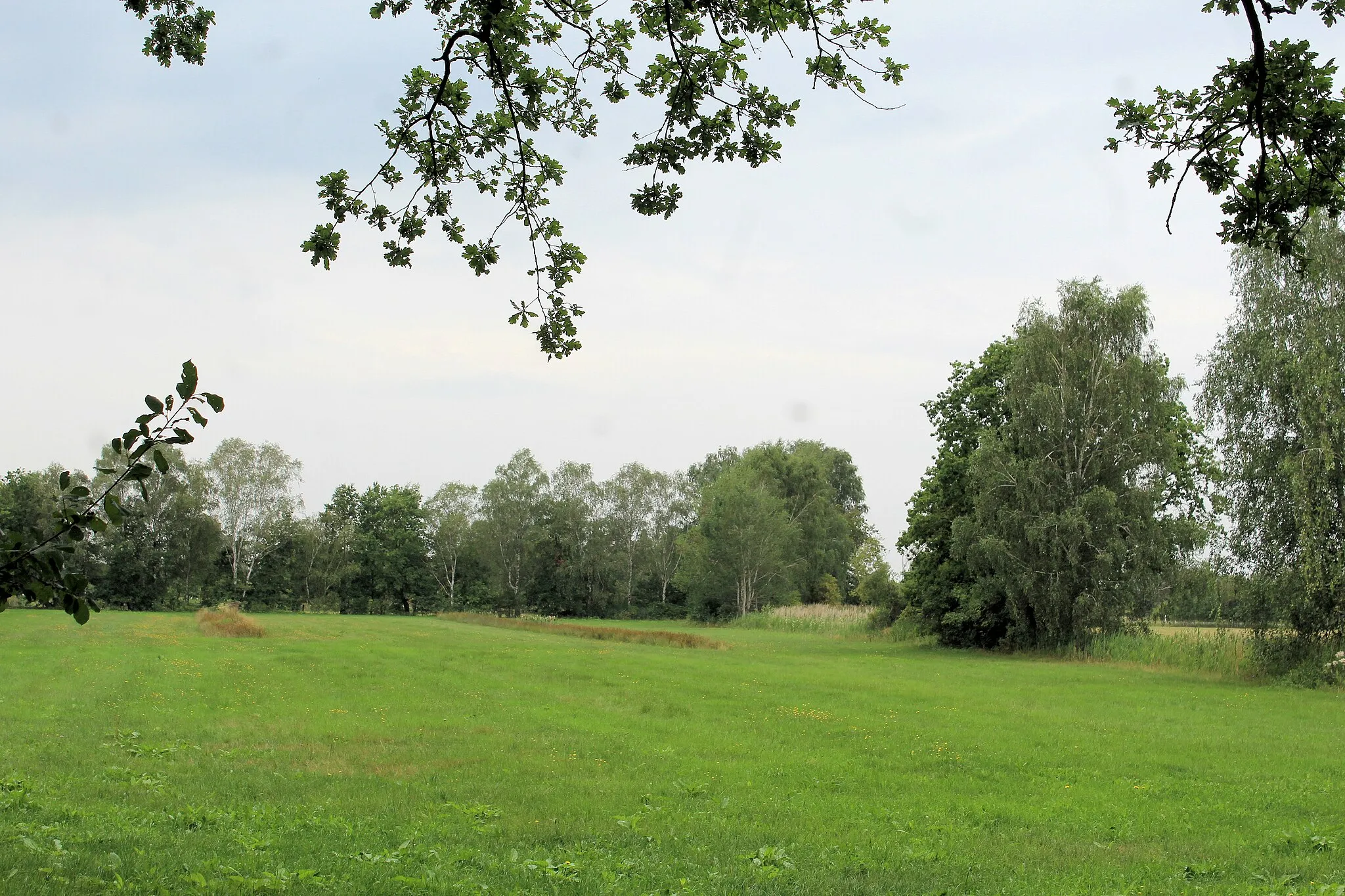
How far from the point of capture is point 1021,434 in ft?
125

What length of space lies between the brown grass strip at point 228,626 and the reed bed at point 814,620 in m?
33.0

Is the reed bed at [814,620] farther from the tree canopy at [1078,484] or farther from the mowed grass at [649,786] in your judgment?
the mowed grass at [649,786]

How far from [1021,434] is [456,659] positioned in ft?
79.6

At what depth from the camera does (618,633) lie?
1905 inches

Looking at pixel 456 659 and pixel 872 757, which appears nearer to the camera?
pixel 872 757

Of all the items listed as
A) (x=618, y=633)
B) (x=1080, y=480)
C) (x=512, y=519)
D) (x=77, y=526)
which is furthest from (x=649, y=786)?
(x=512, y=519)

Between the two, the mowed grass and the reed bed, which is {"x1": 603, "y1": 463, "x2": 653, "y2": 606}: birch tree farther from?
the mowed grass

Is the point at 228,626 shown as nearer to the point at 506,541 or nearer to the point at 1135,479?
the point at 1135,479

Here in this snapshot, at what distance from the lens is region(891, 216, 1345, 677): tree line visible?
27.3m

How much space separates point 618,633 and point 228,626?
734 inches

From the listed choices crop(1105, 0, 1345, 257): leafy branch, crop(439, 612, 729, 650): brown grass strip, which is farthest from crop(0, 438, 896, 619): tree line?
crop(1105, 0, 1345, 257): leafy branch

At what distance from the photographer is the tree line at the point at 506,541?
244 feet

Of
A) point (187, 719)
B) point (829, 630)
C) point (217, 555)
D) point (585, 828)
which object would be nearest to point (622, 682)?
point (187, 719)

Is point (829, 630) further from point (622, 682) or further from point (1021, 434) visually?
point (622, 682)
